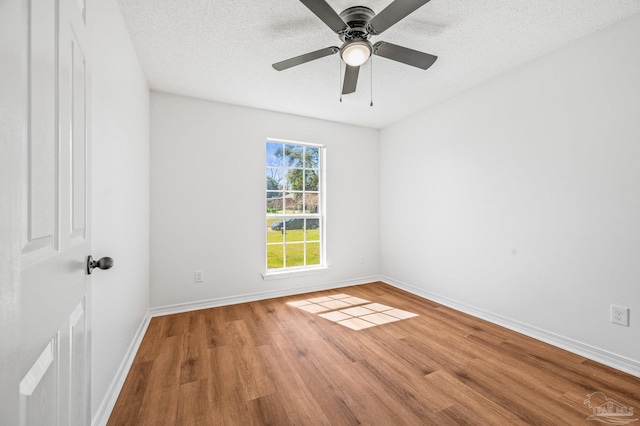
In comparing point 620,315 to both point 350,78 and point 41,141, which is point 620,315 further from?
point 41,141

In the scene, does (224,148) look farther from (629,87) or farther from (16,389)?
(629,87)

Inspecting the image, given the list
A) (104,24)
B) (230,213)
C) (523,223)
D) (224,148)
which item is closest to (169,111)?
(224,148)

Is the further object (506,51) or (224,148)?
(224,148)

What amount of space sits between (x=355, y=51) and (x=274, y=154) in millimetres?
2144

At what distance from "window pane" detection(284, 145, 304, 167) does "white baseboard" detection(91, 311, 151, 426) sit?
8.45 feet

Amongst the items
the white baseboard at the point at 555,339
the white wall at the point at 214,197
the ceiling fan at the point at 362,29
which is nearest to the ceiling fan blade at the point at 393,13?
the ceiling fan at the point at 362,29

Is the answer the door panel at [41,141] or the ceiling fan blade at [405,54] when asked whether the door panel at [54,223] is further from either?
the ceiling fan blade at [405,54]

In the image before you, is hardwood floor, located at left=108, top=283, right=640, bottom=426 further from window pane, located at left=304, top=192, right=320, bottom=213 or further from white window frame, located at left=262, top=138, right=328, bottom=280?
window pane, located at left=304, top=192, right=320, bottom=213

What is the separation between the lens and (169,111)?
3.07 meters

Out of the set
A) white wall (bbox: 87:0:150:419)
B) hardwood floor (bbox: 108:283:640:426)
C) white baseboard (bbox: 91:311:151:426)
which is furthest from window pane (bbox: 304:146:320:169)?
white baseboard (bbox: 91:311:151:426)

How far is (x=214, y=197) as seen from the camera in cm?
328

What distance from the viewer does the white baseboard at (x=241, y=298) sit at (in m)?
3.03

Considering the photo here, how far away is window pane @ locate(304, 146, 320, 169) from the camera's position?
156 inches

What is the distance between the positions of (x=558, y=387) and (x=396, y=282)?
2.36 meters
